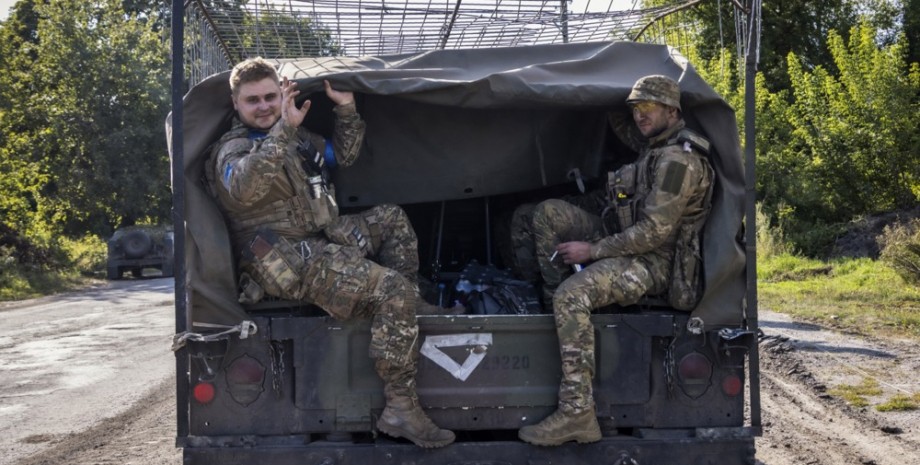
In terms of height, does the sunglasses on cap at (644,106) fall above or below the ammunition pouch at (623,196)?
above

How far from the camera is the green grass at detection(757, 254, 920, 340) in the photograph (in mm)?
11922

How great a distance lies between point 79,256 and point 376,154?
2442cm

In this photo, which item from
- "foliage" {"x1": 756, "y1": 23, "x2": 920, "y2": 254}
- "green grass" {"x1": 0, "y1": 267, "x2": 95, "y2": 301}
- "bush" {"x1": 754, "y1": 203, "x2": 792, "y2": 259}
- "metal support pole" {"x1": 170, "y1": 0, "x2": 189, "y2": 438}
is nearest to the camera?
"metal support pole" {"x1": 170, "y1": 0, "x2": 189, "y2": 438}

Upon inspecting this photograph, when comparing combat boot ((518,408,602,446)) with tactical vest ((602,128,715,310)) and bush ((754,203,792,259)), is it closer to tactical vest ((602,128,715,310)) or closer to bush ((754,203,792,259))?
tactical vest ((602,128,715,310))

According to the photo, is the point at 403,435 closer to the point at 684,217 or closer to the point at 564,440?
the point at 564,440

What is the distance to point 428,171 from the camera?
5.61 metres

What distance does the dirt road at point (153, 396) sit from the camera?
6.44 metres

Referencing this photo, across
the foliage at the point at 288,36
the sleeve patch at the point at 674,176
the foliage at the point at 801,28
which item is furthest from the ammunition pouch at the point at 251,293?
the foliage at the point at 801,28

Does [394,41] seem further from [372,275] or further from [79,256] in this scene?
[79,256]

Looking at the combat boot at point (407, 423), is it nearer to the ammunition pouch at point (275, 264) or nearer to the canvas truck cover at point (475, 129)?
the ammunition pouch at point (275, 264)

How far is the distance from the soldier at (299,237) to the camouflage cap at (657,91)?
138 centimetres

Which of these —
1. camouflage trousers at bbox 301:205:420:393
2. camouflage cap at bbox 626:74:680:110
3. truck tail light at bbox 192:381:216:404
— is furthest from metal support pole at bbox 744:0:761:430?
truck tail light at bbox 192:381:216:404

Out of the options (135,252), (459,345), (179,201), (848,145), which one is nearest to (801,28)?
(848,145)

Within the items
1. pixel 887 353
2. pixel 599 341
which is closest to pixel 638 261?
pixel 599 341
